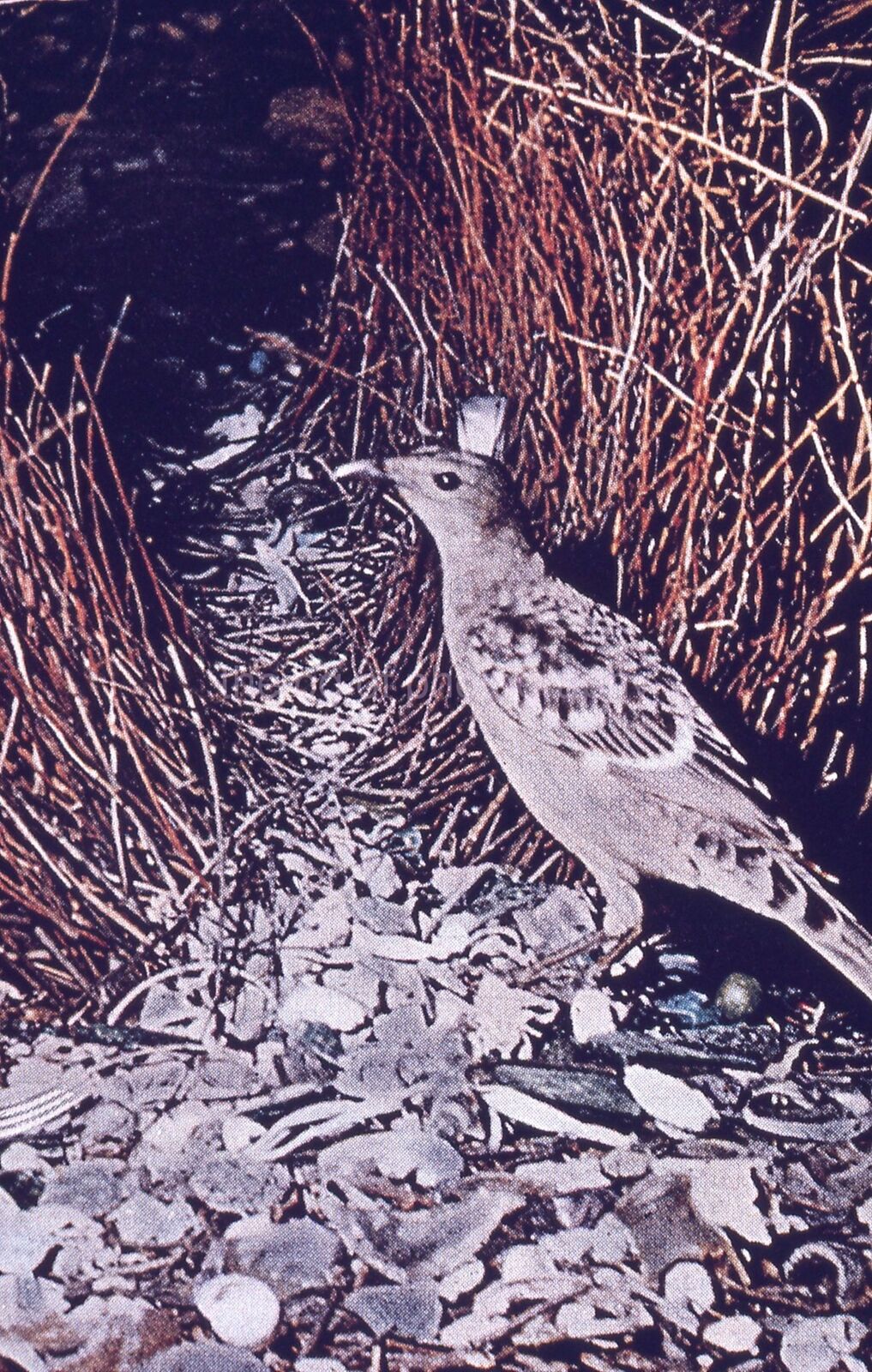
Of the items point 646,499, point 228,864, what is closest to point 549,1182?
point 228,864

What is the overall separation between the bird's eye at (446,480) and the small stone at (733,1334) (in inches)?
47.4

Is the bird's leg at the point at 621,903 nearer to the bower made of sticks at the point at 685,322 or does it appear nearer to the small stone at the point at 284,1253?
the bower made of sticks at the point at 685,322

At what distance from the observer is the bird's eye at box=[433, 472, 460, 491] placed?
1791 mm

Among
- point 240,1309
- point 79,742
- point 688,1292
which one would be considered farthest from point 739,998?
point 79,742

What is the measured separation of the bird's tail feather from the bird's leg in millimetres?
272

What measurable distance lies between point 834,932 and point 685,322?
0.94 meters

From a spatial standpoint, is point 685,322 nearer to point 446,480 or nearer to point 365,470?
point 446,480

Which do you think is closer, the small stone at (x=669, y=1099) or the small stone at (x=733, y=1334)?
the small stone at (x=733, y=1334)

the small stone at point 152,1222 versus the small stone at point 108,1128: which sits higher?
the small stone at point 152,1222

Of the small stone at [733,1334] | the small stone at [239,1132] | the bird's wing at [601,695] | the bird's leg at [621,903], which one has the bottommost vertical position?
the small stone at [239,1132]

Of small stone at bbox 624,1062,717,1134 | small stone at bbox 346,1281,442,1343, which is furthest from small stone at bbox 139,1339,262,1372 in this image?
small stone at bbox 624,1062,717,1134

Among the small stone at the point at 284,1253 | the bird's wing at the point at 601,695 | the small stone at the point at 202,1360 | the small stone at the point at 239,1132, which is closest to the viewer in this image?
the small stone at the point at 202,1360

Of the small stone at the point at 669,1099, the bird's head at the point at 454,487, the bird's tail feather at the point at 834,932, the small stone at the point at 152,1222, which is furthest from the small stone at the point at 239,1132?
the bird's head at the point at 454,487

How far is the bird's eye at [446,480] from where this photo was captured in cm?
179
